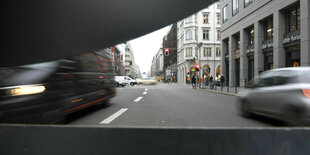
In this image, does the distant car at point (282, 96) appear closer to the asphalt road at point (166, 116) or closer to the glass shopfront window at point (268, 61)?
the asphalt road at point (166, 116)

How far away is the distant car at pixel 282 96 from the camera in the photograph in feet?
6.34

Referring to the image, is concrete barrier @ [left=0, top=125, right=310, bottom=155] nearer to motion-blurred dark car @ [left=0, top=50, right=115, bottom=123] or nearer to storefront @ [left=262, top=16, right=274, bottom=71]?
motion-blurred dark car @ [left=0, top=50, right=115, bottom=123]

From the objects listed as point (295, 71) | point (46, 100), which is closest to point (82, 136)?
point (46, 100)

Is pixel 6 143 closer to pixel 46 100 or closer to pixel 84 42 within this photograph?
pixel 84 42

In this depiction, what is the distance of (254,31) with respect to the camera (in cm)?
257

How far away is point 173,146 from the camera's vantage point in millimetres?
508

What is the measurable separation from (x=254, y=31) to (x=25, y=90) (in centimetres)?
315

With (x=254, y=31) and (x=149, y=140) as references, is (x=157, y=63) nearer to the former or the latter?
(x=149, y=140)

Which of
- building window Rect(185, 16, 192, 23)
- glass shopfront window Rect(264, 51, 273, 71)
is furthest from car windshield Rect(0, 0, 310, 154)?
glass shopfront window Rect(264, 51, 273, 71)

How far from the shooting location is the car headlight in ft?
5.27

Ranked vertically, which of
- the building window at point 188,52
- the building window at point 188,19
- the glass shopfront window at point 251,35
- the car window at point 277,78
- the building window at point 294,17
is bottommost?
the car window at point 277,78

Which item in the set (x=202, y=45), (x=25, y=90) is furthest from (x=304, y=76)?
(x=25, y=90)

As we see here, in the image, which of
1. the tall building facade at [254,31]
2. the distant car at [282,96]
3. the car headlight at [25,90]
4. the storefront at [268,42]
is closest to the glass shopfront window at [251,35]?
the tall building facade at [254,31]

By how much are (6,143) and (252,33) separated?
9.12 ft
